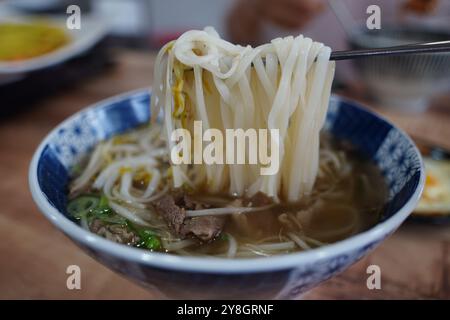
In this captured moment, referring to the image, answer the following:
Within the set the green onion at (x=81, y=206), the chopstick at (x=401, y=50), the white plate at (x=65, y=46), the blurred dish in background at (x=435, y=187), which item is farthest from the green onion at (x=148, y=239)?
the white plate at (x=65, y=46)

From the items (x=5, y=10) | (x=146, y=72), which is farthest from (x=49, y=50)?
(x=5, y=10)

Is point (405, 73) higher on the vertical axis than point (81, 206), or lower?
higher

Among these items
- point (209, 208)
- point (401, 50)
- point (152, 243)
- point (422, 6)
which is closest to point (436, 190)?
point (401, 50)

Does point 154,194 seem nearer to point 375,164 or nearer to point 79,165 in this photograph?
point 79,165

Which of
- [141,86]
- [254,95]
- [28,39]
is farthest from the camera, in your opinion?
[28,39]

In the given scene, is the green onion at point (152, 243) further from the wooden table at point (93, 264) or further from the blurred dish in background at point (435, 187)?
the blurred dish in background at point (435, 187)

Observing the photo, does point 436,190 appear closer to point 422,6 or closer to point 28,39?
point 422,6
